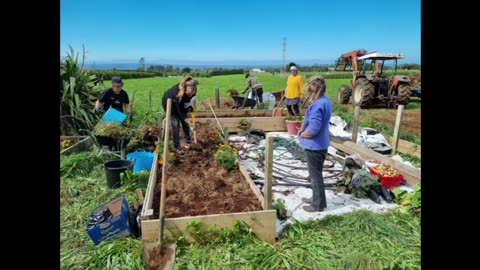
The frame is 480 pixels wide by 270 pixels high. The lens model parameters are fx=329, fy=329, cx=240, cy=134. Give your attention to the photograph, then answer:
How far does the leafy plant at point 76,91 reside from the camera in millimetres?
7288

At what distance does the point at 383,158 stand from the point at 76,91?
22.2 feet

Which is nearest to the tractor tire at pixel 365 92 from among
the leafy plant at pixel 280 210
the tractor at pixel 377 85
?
the tractor at pixel 377 85

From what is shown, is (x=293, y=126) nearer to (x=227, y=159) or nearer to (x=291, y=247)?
(x=227, y=159)

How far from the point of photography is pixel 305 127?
389 cm

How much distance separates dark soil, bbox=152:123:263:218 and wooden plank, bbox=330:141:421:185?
232 centimetres

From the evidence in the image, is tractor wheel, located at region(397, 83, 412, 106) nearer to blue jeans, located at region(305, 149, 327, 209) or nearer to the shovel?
blue jeans, located at region(305, 149, 327, 209)

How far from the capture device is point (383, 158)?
525 cm

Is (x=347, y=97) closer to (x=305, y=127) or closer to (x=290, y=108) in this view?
(x=290, y=108)

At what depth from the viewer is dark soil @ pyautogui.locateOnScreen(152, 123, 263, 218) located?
3.58 meters

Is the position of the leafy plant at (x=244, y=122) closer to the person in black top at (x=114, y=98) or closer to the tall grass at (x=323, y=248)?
the person in black top at (x=114, y=98)

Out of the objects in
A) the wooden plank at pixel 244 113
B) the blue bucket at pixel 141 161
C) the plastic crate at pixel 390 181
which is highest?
the wooden plank at pixel 244 113

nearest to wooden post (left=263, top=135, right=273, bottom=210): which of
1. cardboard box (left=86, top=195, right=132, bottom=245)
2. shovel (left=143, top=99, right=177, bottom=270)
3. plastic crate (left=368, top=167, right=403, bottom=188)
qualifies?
shovel (left=143, top=99, right=177, bottom=270)
